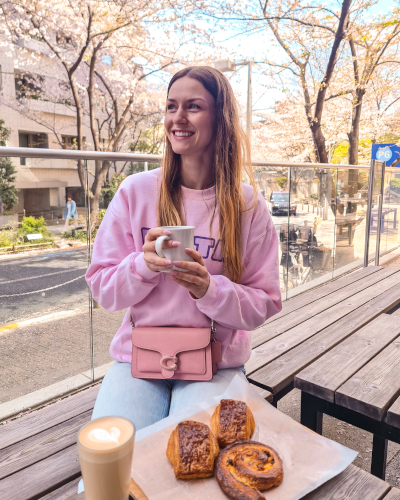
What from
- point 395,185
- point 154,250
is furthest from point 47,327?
point 395,185

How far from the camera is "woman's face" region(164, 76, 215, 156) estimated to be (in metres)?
1.52

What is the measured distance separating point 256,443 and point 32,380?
1572mm

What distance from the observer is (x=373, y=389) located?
1.53 metres

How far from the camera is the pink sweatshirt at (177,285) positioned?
1.42m

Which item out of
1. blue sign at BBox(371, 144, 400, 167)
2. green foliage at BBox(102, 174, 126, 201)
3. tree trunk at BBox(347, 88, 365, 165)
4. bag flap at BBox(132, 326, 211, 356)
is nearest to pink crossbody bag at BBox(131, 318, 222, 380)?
bag flap at BBox(132, 326, 211, 356)

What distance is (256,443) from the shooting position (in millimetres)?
939

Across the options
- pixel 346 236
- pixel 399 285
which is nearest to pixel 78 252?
pixel 399 285

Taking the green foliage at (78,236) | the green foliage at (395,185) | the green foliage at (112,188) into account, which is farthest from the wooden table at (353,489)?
the green foliage at (395,185)

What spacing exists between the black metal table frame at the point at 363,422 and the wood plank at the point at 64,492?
35.3 inches

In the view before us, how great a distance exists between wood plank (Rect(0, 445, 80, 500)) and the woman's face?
1.08 metres

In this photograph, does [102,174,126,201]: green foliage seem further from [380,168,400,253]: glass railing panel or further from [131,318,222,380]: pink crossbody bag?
[380,168,400,253]: glass railing panel

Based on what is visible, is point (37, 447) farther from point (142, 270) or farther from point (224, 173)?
point (224, 173)

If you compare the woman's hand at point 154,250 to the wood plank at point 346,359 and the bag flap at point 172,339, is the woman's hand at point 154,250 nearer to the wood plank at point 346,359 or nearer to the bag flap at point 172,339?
the bag flap at point 172,339

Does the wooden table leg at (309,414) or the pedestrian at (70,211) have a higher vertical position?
the pedestrian at (70,211)
